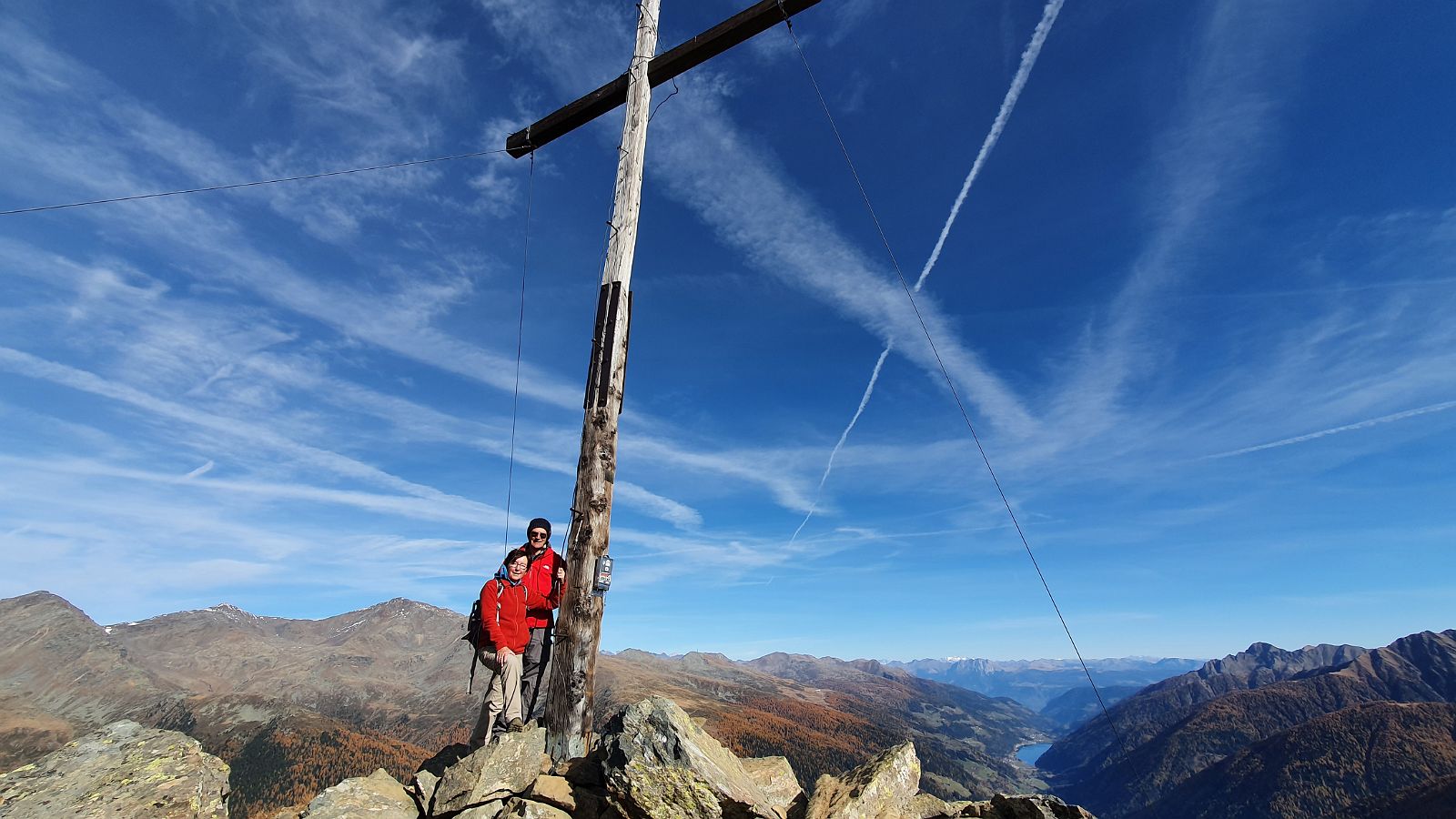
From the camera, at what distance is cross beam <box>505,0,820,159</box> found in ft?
38.5

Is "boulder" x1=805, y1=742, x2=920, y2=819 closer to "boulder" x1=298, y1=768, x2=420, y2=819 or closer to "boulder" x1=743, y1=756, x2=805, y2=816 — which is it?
"boulder" x1=743, y1=756, x2=805, y2=816

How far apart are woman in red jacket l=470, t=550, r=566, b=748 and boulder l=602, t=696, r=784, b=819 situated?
2261 millimetres

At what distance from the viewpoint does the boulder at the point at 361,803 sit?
7551 millimetres

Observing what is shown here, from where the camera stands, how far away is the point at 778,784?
10023 mm

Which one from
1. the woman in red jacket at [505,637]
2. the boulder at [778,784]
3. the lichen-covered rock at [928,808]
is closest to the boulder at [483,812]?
the woman in red jacket at [505,637]

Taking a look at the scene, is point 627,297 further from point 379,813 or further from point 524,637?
point 379,813

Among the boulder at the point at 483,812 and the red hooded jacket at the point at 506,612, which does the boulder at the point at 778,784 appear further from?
the red hooded jacket at the point at 506,612

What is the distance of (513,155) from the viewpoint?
1352 centimetres

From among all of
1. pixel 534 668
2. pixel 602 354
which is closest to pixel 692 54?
pixel 602 354

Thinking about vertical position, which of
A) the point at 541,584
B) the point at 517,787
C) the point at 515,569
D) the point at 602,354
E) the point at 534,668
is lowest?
the point at 517,787

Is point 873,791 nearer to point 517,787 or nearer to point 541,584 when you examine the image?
point 517,787

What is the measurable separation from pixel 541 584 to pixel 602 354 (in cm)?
400

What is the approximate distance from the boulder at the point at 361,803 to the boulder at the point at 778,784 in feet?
15.6

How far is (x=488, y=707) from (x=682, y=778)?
3713mm
